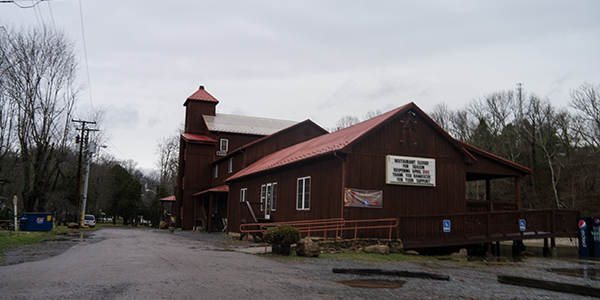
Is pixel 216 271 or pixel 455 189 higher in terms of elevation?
pixel 455 189

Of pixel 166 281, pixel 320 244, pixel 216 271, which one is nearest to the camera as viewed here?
pixel 166 281

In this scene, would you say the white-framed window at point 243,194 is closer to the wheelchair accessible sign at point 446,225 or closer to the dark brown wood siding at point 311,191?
the dark brown wood siding at point 311,191

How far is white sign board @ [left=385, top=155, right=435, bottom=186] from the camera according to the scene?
64.7 feet

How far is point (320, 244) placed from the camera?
651 inches

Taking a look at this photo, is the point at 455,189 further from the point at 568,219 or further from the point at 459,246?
the point at 568,219

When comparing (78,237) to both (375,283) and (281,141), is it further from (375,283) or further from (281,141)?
(375,283)

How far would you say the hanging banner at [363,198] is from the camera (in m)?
18.5

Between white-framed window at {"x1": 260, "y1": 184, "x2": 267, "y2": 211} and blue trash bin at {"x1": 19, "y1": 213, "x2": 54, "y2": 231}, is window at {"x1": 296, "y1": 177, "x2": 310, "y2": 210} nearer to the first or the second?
white-framed window at {"x1": 260, "y1": 184, "x2": 267, "y2": 211}

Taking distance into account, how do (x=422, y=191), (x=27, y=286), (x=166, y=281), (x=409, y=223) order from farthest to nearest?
(x=422, y=191), (x=409, y=223), (x=166, y=281), (x=27, y=286)

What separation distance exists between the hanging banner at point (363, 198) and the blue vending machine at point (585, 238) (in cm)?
926

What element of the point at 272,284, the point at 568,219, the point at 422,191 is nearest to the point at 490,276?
the point at 272,284

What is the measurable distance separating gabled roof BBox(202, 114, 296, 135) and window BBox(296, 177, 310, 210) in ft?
70.4

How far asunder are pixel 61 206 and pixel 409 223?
4296cm

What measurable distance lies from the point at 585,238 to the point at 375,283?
52.1 feet
